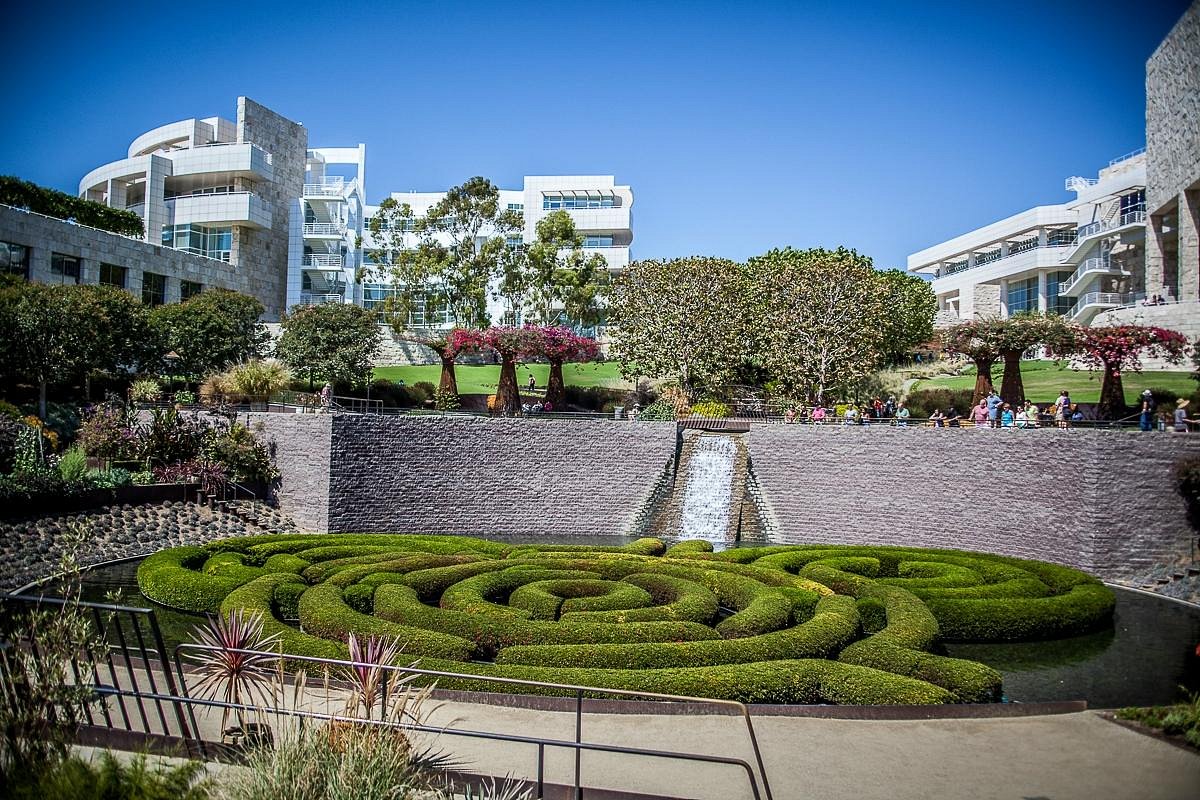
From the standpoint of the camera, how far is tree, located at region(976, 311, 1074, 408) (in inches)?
1178

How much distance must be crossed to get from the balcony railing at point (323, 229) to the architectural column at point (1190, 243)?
53.2 meters

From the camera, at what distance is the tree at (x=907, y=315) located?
50000 mm

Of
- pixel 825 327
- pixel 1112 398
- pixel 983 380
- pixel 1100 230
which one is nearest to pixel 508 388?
pixel 825 327

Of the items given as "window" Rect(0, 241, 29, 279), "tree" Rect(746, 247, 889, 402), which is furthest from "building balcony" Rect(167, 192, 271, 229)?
"tree" Rect(746, 247, 889, 402)

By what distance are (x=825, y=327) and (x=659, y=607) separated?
2568 cm

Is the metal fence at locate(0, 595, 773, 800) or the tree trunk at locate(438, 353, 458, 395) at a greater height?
the tree trunk at locate(438, 353, 458, 395)

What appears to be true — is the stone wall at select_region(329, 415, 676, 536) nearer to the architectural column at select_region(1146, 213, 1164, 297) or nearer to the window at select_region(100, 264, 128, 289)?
the window at select_region(100, 264, 128, 289)

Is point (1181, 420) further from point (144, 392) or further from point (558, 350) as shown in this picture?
point (144, 392)

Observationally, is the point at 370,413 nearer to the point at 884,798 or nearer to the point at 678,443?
the point at 678,443

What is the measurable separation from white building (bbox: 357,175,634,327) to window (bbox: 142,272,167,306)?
54.3 feet

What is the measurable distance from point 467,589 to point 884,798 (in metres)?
9.55

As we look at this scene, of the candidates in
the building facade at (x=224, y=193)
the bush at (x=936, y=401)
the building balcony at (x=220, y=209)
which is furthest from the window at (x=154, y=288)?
the bush at (x=936, y=401)

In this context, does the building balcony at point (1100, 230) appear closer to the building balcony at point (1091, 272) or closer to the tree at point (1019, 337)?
the building balcony at point (1091, 272)

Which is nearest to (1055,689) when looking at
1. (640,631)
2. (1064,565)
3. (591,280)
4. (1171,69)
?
(640,631)
